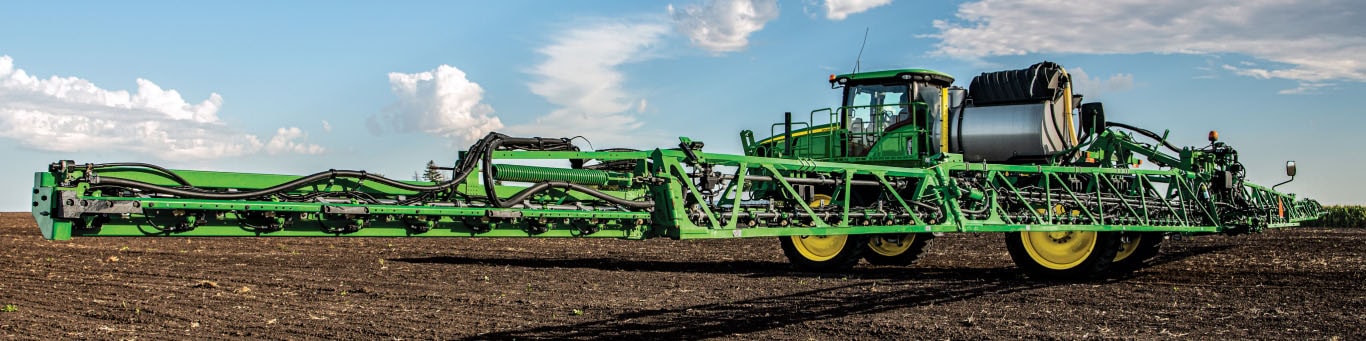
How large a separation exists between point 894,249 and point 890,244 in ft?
0.33

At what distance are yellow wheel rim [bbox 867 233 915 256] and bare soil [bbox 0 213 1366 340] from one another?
0.42 meters

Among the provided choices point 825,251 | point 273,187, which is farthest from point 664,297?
point 273,187

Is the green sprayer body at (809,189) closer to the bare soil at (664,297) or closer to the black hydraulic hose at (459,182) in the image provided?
the black hydraulic hose at (459,182)

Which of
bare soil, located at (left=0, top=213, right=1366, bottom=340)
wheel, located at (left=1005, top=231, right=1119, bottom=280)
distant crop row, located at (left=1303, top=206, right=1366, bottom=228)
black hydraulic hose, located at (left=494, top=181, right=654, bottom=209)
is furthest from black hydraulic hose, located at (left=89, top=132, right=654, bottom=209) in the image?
distant crop row, located at (left=1303, top=206, right=1366, bottom=228)

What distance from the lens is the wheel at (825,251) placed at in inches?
583

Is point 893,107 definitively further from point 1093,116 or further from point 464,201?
point 464,201

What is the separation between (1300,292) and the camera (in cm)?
1202

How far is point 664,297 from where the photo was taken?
1138 cm

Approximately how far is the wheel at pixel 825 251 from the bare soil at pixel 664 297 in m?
0.26

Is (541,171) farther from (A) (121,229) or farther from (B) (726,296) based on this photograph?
(B) (726,296)

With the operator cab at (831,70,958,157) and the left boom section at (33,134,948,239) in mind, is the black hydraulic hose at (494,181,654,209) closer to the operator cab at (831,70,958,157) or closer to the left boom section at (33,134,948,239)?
the left boom section at (33,134,948,239)

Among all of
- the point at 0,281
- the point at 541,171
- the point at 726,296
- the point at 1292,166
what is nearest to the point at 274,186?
the point at 541,171

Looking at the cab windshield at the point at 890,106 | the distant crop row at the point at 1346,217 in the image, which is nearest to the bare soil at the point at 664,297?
the cab windshield at the point at 890,106

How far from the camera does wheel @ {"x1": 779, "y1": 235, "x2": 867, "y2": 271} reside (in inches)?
583
